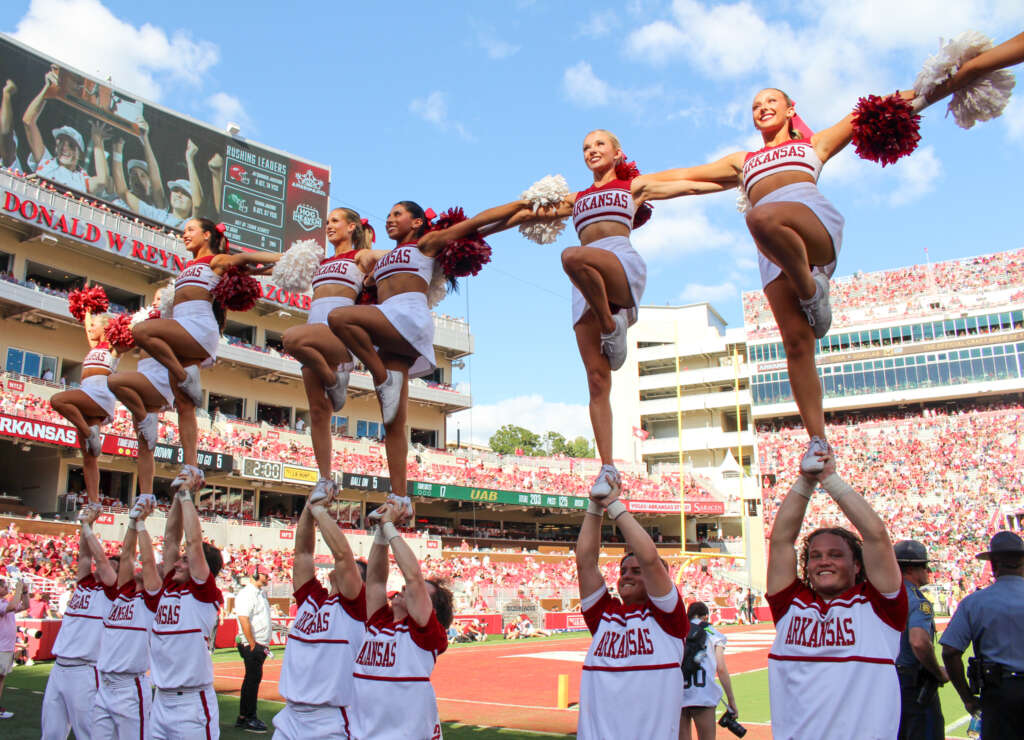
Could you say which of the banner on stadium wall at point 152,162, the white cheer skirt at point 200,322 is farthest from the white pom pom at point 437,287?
the banner on stadium wall at point 152,162

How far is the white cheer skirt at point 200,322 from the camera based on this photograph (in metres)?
6.74

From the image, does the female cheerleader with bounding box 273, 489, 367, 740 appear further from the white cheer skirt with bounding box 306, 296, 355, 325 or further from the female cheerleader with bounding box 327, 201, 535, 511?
the white cheer skirt with bounding box 306, 296, 355, 325

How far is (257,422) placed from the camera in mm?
33094

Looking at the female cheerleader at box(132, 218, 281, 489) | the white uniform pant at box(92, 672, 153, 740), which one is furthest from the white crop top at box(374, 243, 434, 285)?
the white uniform pant at box(92, 672, 153, 740)

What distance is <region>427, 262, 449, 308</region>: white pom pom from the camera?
Answer: 5867mm

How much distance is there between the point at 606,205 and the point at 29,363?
28.6 meters

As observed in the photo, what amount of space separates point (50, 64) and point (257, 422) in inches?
595

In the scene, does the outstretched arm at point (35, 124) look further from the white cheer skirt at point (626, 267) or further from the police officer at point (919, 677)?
the police officer at point (919, 677)

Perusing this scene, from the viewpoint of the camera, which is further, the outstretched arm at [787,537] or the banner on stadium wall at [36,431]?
the banner on stadium wall at [36,431]

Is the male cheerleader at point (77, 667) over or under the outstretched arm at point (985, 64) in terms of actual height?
A: under

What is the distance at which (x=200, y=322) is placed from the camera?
6.80 metres

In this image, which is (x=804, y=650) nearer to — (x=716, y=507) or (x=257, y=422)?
(x=257, y=422)

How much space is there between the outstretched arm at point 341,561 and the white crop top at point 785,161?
9.95 feet

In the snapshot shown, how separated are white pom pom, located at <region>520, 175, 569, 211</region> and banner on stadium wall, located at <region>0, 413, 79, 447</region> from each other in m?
20.9
